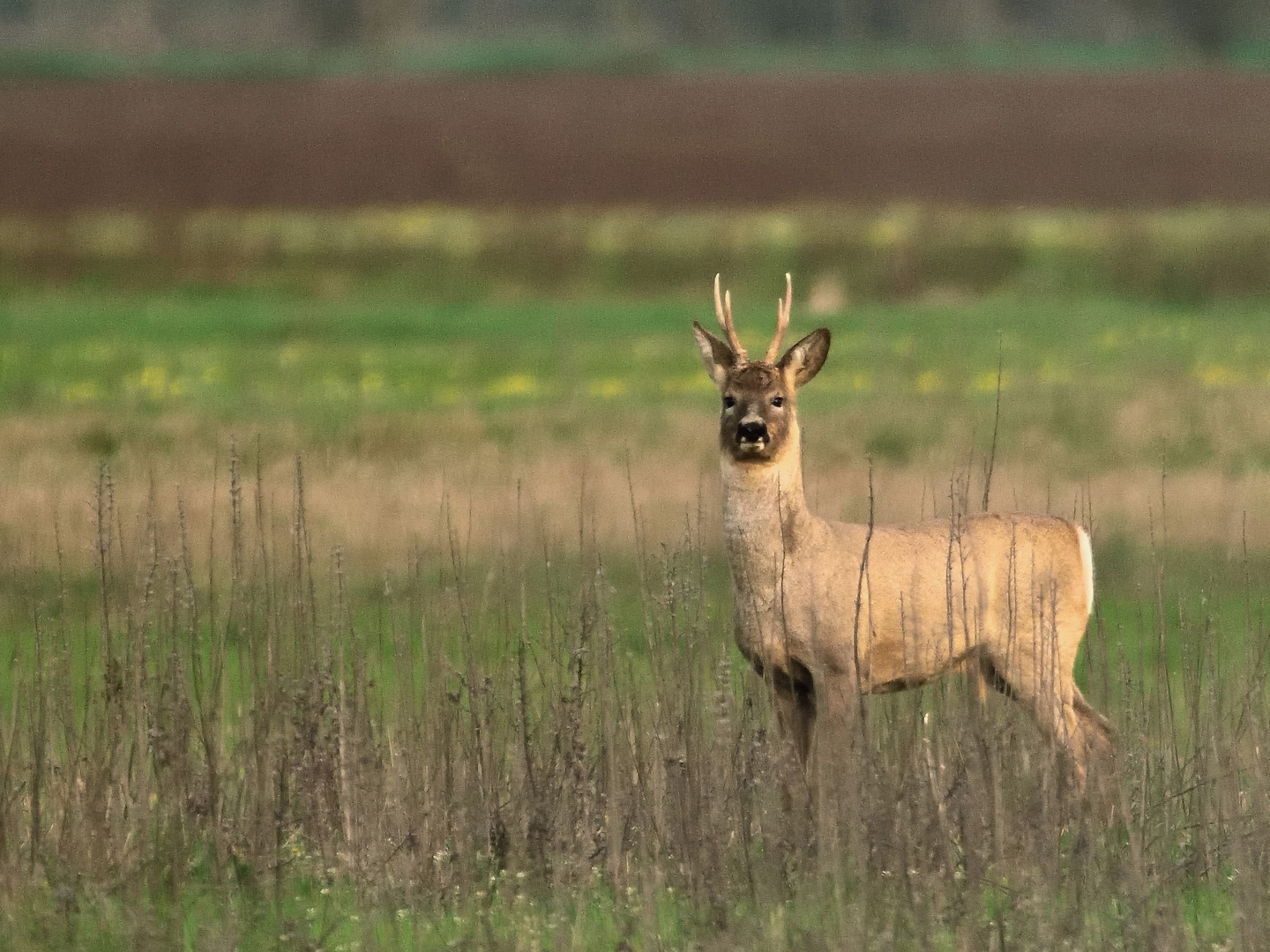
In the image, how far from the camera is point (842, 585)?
862cm

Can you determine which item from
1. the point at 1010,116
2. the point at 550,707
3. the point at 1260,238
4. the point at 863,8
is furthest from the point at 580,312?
the point at 863,8

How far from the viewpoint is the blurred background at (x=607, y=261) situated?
1808 cm

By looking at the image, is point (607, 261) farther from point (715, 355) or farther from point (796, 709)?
point (796, 709)

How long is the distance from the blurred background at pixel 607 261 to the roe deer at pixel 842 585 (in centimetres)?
401

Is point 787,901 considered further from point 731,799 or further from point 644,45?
point 644,45

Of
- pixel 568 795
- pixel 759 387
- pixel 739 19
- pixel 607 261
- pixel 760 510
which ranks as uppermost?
pixel 739 19

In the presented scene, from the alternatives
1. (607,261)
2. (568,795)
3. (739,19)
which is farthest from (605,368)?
(739,19)

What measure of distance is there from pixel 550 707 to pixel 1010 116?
3847 cm

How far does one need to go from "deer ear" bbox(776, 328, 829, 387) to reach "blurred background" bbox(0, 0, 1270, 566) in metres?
4.39

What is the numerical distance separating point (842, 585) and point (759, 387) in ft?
2.34

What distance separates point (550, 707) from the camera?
7.91 metres

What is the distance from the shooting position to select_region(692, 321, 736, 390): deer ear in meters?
8.69

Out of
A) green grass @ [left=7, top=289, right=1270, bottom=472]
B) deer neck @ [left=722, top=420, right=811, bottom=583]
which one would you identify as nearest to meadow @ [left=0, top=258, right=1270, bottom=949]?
deer neck @ [left=722, top=420, right=811, bottom=583]

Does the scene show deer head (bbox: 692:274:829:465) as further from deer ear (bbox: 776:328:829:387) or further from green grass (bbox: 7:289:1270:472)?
green grass (bbox: 7:289:1270:472)
